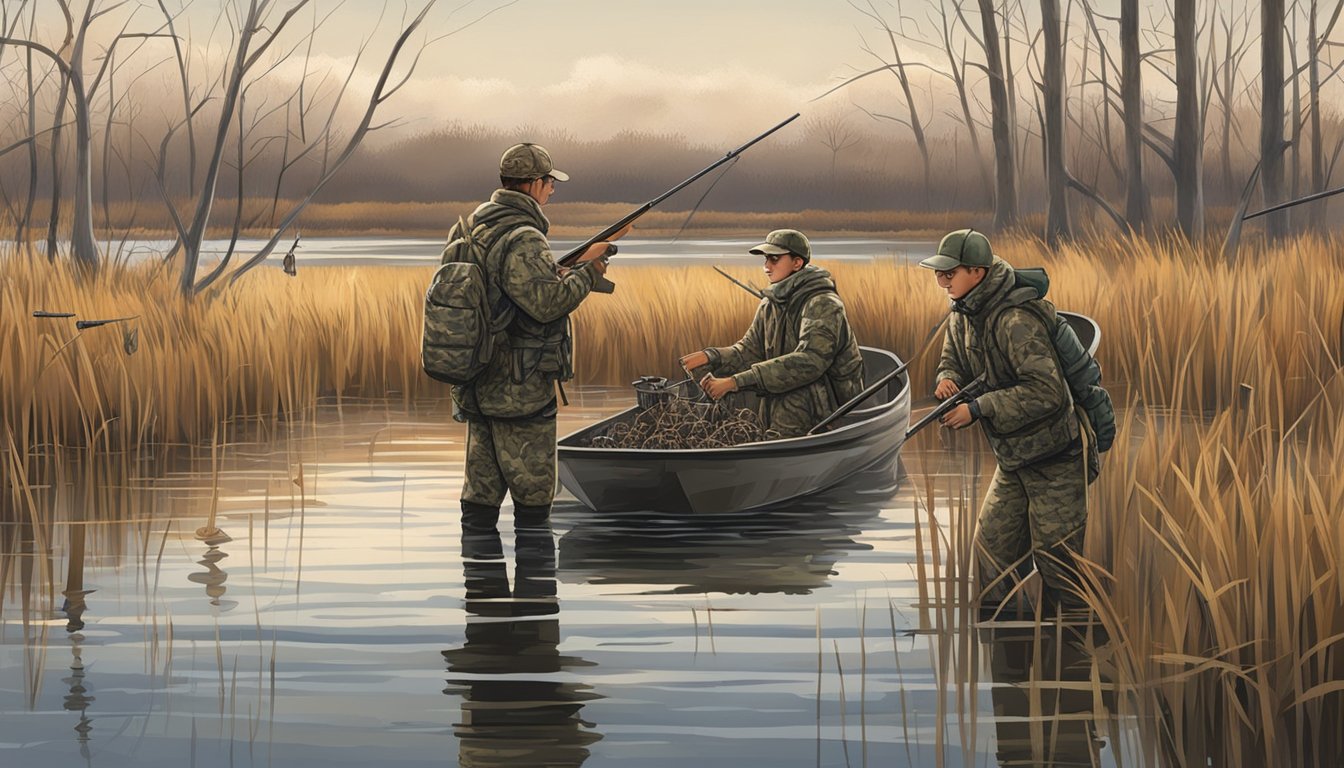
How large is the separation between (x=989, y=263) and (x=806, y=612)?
1.71 m

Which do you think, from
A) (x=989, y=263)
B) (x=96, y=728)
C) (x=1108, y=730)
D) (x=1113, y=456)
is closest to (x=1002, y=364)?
(x=989, y=263)

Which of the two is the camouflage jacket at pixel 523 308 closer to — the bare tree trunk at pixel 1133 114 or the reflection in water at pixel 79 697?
the reflection in water at pixel 79 697

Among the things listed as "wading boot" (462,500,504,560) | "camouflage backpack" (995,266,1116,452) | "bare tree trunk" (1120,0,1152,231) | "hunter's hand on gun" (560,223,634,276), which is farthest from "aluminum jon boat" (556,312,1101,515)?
"bare tree trunk" (1120,0,1152,231)

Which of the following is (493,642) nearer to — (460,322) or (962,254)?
(460,322)

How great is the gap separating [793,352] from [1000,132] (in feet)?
60.5

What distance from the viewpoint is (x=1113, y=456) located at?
7.43m

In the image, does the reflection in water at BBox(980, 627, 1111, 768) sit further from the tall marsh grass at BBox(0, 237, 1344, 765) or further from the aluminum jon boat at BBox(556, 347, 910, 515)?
the aluminum jon boat at BBox(556, 347, 910, 515)

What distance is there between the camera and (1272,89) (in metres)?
20.3

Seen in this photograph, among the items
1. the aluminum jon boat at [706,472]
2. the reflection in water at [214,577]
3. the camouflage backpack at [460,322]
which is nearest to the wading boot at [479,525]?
the aluminum jon boat at [706,472]

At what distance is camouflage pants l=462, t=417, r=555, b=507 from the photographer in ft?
28.1

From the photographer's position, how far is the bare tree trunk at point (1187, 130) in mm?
Result: 20234

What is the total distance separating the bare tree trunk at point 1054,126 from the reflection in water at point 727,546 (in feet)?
46.3

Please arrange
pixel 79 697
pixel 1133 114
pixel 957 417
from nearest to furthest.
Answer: pixel 79 697 → pixel 957 417 → pixel 1133 114

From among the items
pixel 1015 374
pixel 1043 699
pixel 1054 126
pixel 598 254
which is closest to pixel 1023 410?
pixel 1015 374
